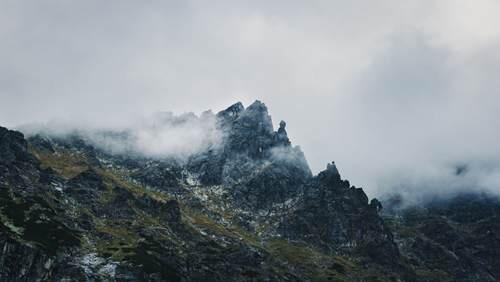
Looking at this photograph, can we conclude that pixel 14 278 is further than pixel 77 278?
No

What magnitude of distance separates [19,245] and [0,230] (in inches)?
421

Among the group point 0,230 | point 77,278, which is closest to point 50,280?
point 77,278

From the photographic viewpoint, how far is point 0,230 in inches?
7746

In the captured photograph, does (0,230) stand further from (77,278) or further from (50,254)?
(77,278)

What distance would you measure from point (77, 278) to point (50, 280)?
970cm

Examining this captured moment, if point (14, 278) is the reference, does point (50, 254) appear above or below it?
above

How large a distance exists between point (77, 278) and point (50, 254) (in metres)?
13.1

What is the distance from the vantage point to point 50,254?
19975 cm

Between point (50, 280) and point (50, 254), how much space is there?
1126 cm

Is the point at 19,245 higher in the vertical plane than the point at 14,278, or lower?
higher

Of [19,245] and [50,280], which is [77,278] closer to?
[50,280]

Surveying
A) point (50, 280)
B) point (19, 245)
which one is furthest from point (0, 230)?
point (50, 280)

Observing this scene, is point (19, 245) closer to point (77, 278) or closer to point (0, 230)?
point (0, 230)

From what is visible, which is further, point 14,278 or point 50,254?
point 50,254
